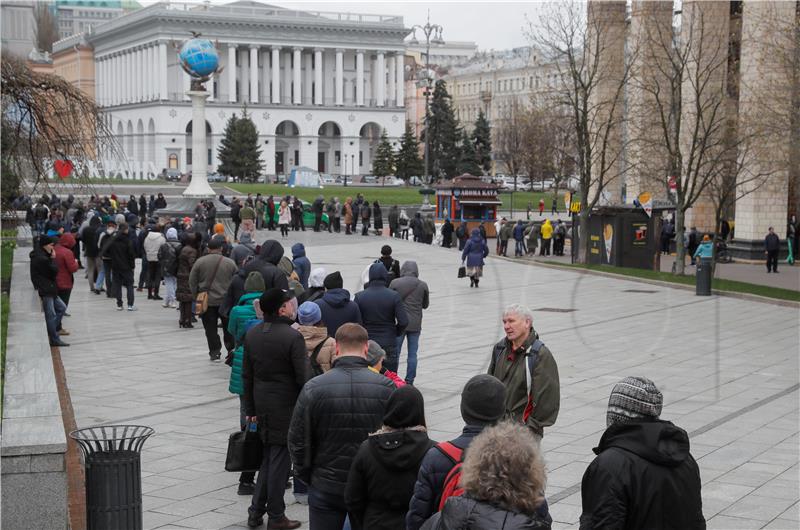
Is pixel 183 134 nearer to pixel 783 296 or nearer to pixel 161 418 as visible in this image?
pixel 783 296

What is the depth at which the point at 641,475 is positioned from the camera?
14.5ft

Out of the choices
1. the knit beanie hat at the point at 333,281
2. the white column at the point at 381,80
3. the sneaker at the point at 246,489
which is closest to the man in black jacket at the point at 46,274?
the knit beanie hat at the point at 333,281

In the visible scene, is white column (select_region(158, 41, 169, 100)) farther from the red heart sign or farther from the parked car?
the red heart sign

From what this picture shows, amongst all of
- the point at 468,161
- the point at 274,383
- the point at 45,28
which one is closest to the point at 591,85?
the point at 274,383

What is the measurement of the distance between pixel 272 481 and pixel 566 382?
689 centimetres

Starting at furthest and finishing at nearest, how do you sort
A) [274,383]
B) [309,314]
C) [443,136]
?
[443,136]
[309,314]
[274,383]

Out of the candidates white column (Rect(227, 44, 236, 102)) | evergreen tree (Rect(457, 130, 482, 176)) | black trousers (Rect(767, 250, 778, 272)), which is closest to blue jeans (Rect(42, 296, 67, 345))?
black trousers (Rect(767, 250, 778, 272))

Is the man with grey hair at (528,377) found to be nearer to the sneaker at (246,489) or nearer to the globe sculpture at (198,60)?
the sneaker at (246,489)

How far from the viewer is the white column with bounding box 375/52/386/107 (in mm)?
127562

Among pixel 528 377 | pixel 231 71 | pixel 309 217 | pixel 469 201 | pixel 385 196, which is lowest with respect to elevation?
pixel 309 217

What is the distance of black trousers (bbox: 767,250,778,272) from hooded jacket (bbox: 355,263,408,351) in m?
23.6

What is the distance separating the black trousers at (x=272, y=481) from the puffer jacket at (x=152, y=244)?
14348 millimetres

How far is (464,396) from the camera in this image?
16.0 ft

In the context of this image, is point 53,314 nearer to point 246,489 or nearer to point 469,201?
point 246,489
